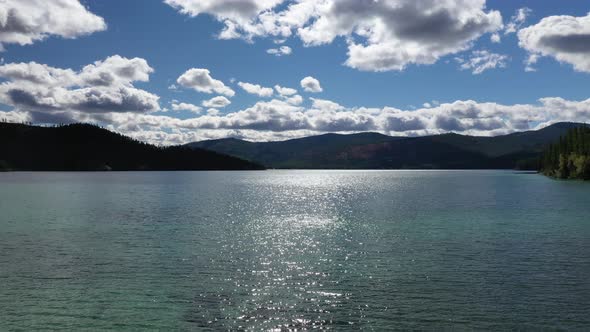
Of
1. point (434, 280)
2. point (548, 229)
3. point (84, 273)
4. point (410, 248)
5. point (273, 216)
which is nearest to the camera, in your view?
point (434, 280)

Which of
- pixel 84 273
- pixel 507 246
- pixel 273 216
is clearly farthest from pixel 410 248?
pixel 273 216

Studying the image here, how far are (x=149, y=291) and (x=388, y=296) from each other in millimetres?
18128

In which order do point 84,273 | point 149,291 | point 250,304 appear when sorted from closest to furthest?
point 250,304 → point 149,291 → point 84,273

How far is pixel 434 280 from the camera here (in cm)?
3675

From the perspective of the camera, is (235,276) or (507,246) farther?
(507,246)

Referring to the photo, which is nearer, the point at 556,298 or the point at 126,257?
the point at 556,298

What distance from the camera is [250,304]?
30.6 m

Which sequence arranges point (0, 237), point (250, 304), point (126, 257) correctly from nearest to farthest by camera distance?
1. point (250, 304)
2. point (126, 257)
3. point (0, 237)

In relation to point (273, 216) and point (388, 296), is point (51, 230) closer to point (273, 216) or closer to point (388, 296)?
point (273, 216)

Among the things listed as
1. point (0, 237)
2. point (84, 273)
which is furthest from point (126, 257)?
point (0, 237)

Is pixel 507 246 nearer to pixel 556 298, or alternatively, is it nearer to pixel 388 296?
pixel 556 298

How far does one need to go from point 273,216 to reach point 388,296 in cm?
5540

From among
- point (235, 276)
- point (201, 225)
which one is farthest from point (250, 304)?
point (201, 225)

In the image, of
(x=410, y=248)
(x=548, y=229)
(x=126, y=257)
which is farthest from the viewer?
(x=548, y=229)
